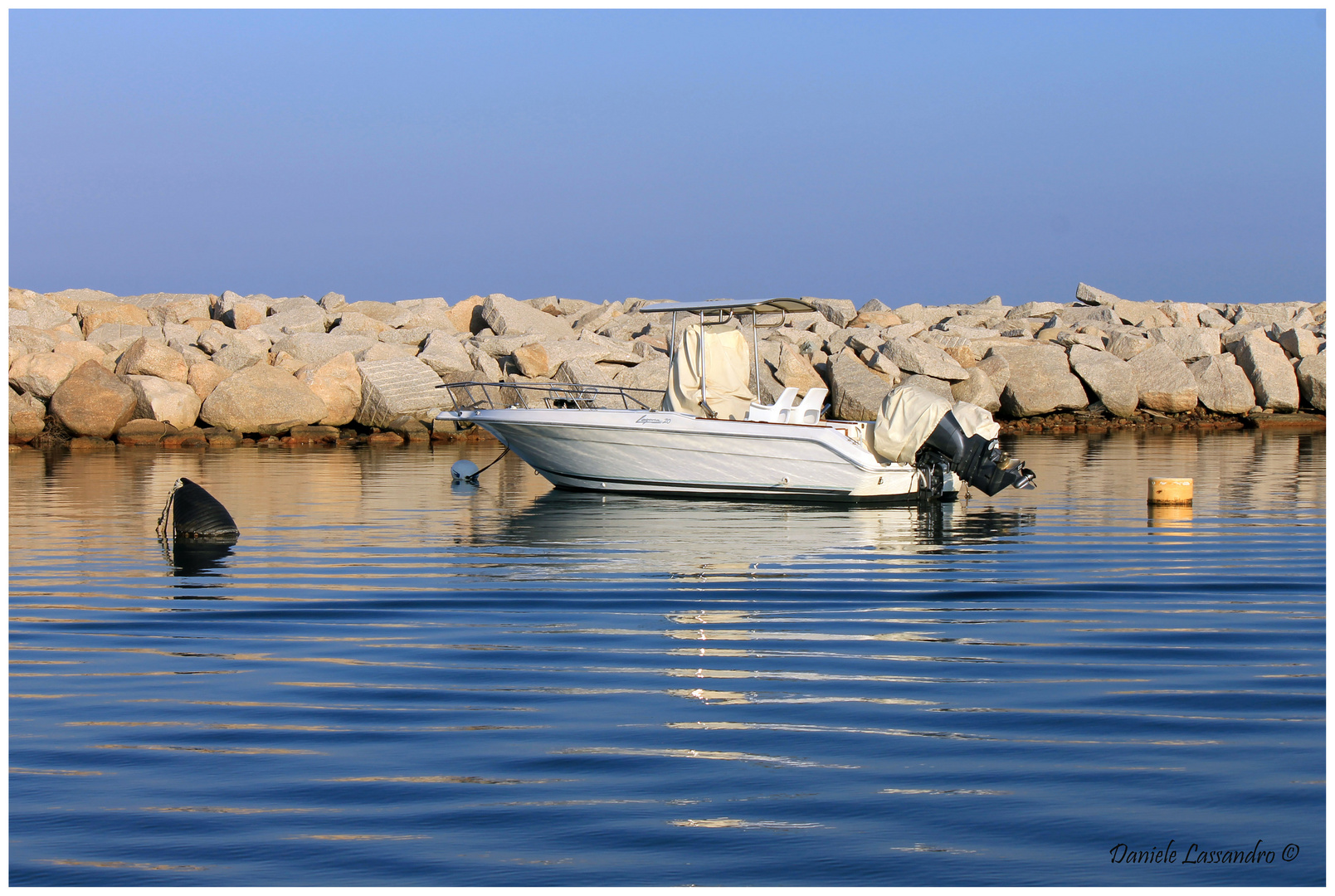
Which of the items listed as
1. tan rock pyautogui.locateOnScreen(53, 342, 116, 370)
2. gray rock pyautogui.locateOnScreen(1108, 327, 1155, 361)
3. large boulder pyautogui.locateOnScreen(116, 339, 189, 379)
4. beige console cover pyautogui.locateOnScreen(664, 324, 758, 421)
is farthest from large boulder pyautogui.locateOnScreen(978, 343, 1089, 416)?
tan rock pyautogui.locateOnScreen(53, 342, 116, 370)

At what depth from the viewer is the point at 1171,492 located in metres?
16.1

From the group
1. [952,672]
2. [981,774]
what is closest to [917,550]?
[952,672]

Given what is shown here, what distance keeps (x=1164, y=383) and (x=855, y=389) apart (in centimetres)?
919

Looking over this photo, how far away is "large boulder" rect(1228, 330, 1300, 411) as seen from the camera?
35.2m

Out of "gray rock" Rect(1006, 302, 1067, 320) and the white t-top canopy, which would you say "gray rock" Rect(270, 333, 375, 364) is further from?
"gray rock" Rect(1006, 302, 1067, 320)

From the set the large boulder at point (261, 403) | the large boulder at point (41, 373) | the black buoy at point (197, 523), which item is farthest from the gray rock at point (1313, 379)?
the black buoy at point (197, 523)

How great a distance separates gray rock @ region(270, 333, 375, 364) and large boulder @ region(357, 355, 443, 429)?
1.54m

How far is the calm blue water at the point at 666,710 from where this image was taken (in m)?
4.77

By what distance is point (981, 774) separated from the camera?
217 inches

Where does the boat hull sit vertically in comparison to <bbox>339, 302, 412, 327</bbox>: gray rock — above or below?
below

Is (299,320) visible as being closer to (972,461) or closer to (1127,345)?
(1127,345)

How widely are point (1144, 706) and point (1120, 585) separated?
3968 millimetres

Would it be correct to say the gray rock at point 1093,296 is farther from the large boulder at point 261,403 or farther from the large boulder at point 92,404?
the large boulder at point 92,404

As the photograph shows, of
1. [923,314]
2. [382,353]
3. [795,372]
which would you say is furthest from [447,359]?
[923,314]
